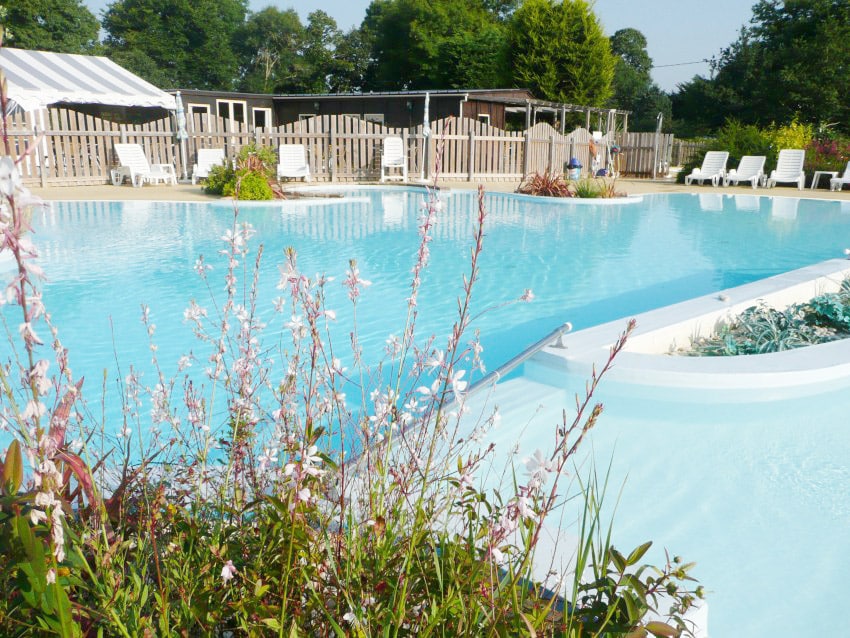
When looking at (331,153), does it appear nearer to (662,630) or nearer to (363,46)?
(662,630)

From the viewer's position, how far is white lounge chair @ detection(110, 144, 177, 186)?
16547mm

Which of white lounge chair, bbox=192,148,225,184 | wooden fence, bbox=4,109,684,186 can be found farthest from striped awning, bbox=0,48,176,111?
white lounge chair, bbox=192,148,225,184

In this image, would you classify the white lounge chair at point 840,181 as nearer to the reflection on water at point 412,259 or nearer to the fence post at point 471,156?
the reflection on water at point 412,259

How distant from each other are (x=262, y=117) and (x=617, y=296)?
85.0ft

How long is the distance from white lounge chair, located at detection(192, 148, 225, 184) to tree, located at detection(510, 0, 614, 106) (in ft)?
50.0

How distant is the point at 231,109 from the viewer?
92.2 ft

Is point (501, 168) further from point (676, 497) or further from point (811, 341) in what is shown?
point (676, 497)

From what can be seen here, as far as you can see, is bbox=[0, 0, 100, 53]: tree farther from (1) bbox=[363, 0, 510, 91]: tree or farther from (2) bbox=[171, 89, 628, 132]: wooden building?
(2) bbox=[171, 89, 628, 132]: wooden building

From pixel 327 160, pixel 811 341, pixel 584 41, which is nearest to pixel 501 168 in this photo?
pixel 327 160

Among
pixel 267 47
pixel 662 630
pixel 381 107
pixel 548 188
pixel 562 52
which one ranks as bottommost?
pixel 662 630

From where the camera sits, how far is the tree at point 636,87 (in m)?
49.6

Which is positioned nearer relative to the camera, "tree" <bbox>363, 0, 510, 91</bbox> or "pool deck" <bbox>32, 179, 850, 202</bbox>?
"pool deck" <bbox>32, 179, 850, 202</bbox>

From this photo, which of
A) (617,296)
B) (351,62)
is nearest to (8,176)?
(617,296)

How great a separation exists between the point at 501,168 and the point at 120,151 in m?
10.4
